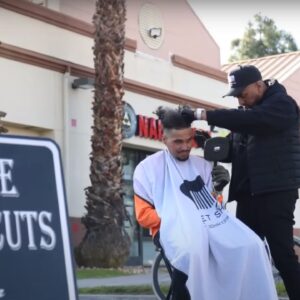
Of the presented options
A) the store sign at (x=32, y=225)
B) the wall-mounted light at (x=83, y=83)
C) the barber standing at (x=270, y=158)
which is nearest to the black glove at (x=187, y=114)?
the barber standing at (x=270, y=158)

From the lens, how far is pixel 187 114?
5.14 meters

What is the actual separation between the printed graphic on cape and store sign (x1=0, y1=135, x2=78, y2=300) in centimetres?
191

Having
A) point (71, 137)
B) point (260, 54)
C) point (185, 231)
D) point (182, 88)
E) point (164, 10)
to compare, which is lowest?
point (185, 231)

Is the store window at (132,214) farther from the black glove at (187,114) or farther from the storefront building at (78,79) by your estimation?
the black glove at (187,114)

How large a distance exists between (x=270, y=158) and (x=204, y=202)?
0.53 metres

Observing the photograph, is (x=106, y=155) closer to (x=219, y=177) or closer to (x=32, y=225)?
(x=219, y=177)

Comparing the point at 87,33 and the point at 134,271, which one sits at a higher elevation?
the point at 87,33

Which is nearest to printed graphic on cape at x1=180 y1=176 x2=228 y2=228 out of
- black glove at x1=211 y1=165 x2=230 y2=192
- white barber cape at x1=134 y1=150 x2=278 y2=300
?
white barber cape at x1=134 y1=150 x2=278 y2=300

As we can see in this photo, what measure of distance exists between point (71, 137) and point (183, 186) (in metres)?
10.8

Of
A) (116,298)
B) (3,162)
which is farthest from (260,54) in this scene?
(3,162)

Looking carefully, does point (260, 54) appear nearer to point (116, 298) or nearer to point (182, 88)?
point (182, 88)

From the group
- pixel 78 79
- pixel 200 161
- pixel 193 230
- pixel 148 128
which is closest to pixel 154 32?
pixel 148 128

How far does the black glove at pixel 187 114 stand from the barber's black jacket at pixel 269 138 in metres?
0.11

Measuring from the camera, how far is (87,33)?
16.5 metres
